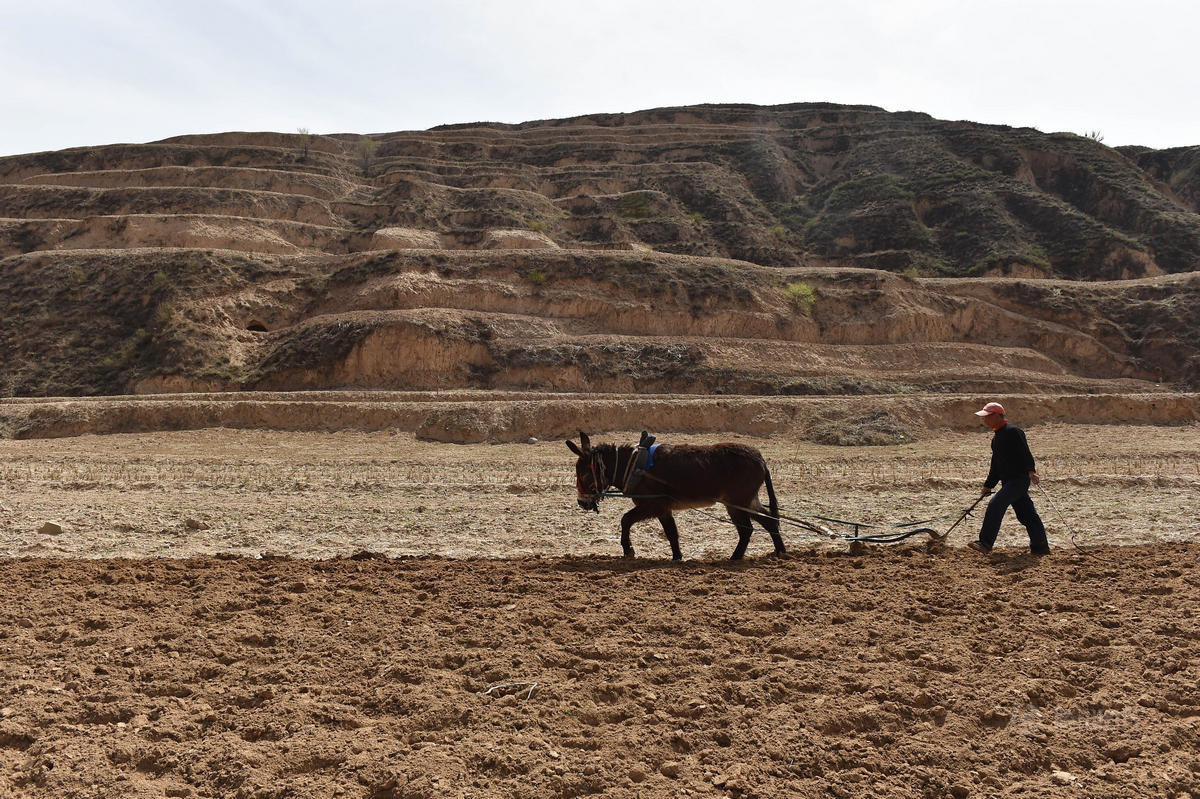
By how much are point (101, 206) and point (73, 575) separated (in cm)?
6214

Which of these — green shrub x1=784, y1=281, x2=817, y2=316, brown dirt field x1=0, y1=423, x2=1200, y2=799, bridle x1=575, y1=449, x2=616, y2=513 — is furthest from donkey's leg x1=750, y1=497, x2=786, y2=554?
green shrub x1=784, y1=281, x2=817, y2=316

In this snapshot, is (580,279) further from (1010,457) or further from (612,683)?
(612,683)

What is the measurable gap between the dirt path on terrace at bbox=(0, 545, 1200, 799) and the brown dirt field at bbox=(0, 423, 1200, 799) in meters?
0.02

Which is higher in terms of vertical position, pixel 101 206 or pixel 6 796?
pixel 101 206

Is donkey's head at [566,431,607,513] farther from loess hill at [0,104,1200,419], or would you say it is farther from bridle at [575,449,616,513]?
loess hill at [0,104,1200,419]

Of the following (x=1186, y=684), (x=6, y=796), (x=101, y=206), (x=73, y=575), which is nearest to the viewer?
(x=6, y=796)

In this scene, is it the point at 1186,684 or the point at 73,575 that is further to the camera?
the point at 73,575

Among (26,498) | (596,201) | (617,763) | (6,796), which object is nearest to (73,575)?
(6,796)

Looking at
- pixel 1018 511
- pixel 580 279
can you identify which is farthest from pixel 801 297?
pixel 1018 511

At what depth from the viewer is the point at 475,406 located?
28672 mm

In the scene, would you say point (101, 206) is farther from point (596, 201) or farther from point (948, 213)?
point (948, 213)

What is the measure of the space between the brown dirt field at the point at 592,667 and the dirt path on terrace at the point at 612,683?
0.02m

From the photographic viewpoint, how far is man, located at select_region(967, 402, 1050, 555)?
9.11m

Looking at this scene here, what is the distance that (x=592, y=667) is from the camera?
597 centimetres
